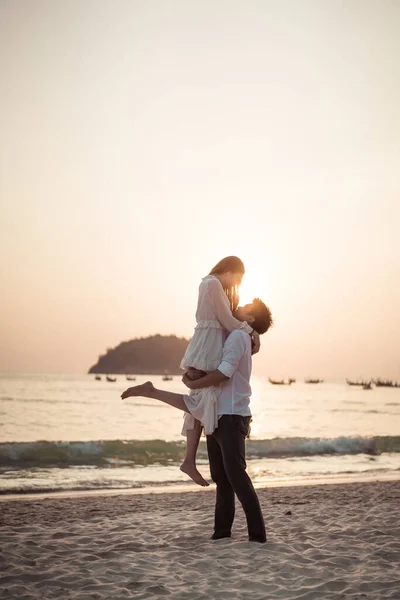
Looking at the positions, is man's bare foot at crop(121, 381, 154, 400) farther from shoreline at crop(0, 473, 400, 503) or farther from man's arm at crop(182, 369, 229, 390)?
shoreline at crop(0, 473, 400, 503)

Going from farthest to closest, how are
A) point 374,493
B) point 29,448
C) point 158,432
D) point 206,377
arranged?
point 158,432
point 29,448
point 374,493
point 206,377

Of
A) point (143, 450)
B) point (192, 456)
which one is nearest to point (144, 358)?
point (143, 450)

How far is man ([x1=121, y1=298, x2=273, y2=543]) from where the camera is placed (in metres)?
4.81

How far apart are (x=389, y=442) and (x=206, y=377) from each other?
18540mm

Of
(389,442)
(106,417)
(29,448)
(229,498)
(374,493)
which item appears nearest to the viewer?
(229,498)

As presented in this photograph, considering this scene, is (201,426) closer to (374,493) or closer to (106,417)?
(374,493)

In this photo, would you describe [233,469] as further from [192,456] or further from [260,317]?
[260,317]

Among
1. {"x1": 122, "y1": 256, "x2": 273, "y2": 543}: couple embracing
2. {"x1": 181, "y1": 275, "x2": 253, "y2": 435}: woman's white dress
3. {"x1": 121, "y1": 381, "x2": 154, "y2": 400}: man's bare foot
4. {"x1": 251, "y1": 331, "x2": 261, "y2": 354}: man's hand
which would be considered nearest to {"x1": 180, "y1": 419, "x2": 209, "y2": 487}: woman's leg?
{"x1": 122, "y1": 256, "x2": 273, "y2": 543}: couple embracing

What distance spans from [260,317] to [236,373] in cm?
50

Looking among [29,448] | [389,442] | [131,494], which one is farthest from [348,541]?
[389,442]

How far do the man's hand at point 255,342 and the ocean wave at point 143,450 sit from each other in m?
11.1

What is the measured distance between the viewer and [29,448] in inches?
671

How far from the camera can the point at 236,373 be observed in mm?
4977

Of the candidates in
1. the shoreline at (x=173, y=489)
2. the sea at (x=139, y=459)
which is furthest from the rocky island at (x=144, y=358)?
the shoreline at (x=173, y=489)
